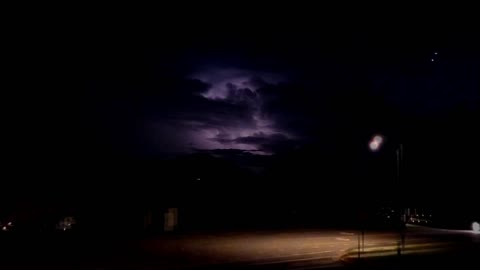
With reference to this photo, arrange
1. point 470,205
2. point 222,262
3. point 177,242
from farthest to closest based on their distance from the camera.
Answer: point 470,205 → point 177,242 → point 222,262

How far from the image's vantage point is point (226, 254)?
28.0m

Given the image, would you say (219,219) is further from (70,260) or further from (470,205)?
(470,205)

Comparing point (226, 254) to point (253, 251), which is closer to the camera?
point (226, 254)

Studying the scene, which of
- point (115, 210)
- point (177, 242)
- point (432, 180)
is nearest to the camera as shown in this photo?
point (177, 242)

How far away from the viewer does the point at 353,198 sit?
111 m

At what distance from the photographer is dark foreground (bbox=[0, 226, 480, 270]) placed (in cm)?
2316

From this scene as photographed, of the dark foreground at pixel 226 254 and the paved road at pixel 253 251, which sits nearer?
the dark foreground at pixel 226 254

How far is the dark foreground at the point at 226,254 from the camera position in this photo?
23156 millimetres

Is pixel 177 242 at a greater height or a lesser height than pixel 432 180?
lesser

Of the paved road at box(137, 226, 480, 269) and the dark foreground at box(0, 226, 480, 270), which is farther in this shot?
the paved road at box(137, 226, 480, 269)

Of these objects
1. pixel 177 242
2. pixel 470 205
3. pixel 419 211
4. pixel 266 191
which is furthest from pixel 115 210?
pixel 266 191

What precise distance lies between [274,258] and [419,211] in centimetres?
6397

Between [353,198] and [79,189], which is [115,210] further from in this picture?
[353,198]

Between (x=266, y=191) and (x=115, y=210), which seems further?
(x=266, y=191)
